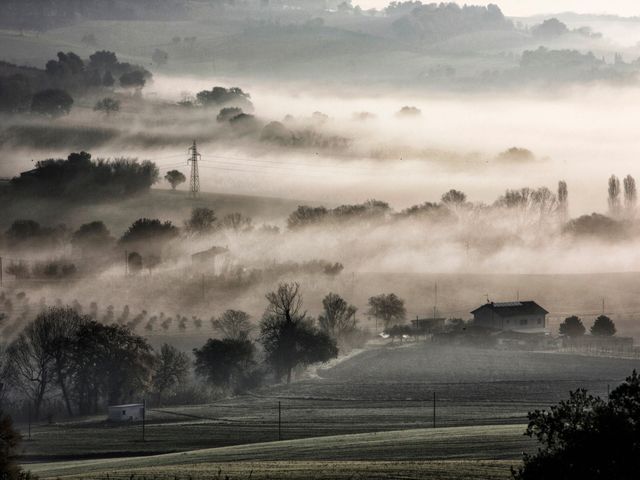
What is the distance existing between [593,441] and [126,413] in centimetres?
6152

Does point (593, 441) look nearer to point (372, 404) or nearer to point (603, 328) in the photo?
point (372, 404)

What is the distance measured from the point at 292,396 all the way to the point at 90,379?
63.0ft

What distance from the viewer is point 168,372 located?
119312 millimetres

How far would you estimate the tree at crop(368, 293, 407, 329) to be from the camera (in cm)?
17075

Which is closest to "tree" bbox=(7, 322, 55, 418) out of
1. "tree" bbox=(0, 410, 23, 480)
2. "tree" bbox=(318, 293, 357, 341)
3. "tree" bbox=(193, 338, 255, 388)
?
"tree" bbox=(193, 338, 255, 388)

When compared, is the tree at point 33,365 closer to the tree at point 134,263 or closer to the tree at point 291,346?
the tree at point 291,346

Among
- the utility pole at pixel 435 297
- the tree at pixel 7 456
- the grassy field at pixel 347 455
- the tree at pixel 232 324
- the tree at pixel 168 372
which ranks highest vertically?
the utility pole at pixel 435 297

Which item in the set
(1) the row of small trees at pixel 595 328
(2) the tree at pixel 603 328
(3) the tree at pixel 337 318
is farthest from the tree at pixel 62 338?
(2) the tree at pixel 603 328

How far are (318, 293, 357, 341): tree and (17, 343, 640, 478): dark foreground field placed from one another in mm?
15810

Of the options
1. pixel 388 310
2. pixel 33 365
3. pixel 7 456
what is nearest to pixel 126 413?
pixel 33 365

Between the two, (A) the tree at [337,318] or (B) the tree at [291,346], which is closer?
(B) the tree at [291,346]

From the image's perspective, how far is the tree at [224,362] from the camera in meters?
122

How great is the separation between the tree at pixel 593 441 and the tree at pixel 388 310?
122 meters

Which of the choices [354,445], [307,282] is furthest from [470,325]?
[354,445]
